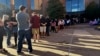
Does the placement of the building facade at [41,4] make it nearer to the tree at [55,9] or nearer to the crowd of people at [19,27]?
the tree at [55,9]

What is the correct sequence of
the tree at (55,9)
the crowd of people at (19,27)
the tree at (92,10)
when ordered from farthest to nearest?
the tree at (92,10), the tree at (55,9), the crowd of people at (19,27)

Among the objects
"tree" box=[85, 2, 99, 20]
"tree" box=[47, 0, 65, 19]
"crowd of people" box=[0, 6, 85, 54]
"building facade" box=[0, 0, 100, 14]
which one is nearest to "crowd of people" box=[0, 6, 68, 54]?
"crowd of people" box=[0, 6, 85, 54]

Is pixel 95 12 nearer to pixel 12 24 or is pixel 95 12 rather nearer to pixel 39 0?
pixel 39 0

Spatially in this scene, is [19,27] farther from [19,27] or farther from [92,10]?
[92,10]

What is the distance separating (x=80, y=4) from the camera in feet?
232

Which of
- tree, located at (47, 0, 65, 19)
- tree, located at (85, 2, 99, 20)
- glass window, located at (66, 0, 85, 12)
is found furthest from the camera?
glass window, located at (66, 0, 85, 12)

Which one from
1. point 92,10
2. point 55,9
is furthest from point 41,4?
point 92,10

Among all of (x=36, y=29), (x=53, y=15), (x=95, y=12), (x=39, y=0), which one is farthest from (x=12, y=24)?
(x=95, y=12)

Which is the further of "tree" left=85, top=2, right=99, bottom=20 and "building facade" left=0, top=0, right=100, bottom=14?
"tree" left=85, top=2, right=99, bottom=20

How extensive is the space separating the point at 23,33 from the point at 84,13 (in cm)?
6055

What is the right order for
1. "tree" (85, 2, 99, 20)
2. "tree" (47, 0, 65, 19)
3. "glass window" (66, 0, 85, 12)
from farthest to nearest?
"glass window" (66, 0, 85, 12) → "tree" (85, 2, 99, 20) → "tree" (47, 0, 65, 19)

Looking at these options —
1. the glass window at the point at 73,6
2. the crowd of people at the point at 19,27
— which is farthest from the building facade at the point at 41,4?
the crowd of people at the point at 19,27

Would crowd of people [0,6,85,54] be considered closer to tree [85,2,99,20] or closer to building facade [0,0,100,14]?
building facade [0,0,100,14]

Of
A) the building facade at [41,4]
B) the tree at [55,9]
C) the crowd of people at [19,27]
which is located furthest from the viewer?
the building facade at [41,4]
